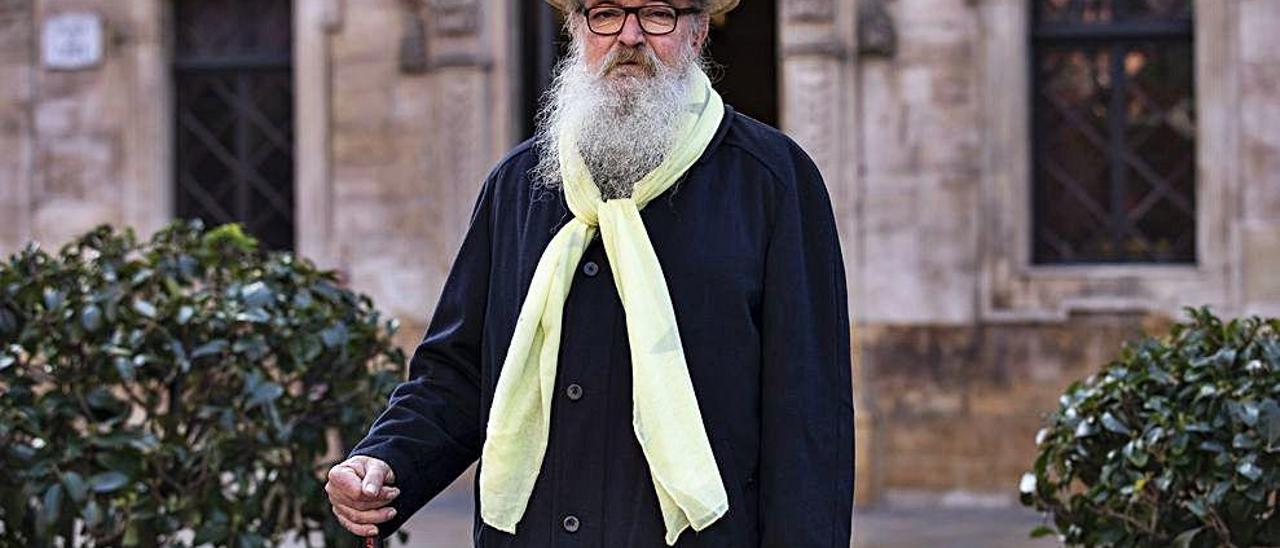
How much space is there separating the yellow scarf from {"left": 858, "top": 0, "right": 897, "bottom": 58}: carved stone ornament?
24.5 feet

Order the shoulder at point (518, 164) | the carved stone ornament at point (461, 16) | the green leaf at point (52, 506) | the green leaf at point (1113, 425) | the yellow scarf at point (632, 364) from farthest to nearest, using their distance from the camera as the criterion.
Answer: the carved stone ornament at point (461, 16) → the green leaf at point (52, 506) → the green leaf at point (1113, 425) → the shoulder at point (518, 164) → the yellow scarf at point (632, 364)

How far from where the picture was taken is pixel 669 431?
10.7ft

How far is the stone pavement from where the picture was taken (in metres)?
9.99

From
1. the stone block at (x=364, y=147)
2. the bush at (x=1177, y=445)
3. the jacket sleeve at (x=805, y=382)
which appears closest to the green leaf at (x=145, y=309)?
the bush at (x=1177, y=445)

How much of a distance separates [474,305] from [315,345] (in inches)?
98.0

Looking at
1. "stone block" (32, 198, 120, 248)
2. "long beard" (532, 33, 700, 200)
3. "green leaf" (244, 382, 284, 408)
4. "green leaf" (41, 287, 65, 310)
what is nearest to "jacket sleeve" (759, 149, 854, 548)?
"long beard" (532, 33, 700, 200)

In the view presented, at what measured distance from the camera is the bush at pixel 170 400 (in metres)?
5.87

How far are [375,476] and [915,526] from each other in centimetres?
730

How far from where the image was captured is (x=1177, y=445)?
5.20m

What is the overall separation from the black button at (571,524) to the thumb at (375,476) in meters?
0.29

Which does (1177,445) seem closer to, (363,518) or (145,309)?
(363,518)

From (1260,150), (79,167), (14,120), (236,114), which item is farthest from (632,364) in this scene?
(14,120)

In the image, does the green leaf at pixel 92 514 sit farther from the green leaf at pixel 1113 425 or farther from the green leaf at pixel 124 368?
the green leaf at pixel 1113 425

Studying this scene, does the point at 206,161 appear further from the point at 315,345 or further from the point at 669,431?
the point at 669,431
